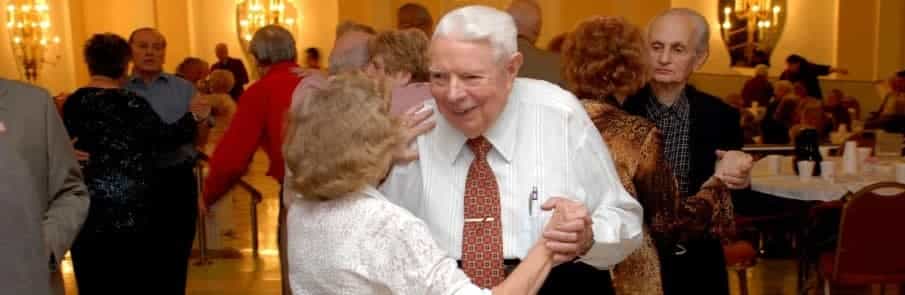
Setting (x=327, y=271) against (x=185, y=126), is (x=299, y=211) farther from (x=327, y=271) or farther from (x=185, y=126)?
(x=185, y=126)

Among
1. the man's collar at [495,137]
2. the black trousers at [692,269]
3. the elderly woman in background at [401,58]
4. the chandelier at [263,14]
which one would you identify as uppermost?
the chandelier at [263,14]

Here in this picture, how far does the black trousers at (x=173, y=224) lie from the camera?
4785 millimetres

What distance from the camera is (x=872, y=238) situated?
5.20 metres

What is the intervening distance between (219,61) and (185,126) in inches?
419

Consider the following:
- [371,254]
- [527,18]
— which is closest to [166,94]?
[527,18]

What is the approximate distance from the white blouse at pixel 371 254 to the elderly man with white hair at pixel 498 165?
0.25m

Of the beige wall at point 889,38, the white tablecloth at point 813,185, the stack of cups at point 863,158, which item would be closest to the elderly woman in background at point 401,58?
the white tablecloth at point 813,185

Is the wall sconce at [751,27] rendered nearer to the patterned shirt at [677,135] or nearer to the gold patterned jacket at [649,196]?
the patterned shirt at [677,135]

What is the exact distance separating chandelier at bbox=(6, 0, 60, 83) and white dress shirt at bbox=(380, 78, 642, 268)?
43.4ft

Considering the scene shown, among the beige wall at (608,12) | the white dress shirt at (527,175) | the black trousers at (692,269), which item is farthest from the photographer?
the beige wall at (608,12)

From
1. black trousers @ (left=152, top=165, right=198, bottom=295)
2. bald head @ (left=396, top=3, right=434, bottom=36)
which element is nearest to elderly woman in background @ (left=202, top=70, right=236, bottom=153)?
bald head @ (left=396, top=3, right=434, bottom=36)

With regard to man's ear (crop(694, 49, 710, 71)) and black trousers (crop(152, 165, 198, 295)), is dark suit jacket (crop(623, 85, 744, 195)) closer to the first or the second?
man's ear (crop(694, 49, 710, 71))

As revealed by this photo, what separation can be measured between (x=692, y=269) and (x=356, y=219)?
141 cm

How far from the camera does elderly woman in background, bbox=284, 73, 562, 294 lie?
2.13 meters
